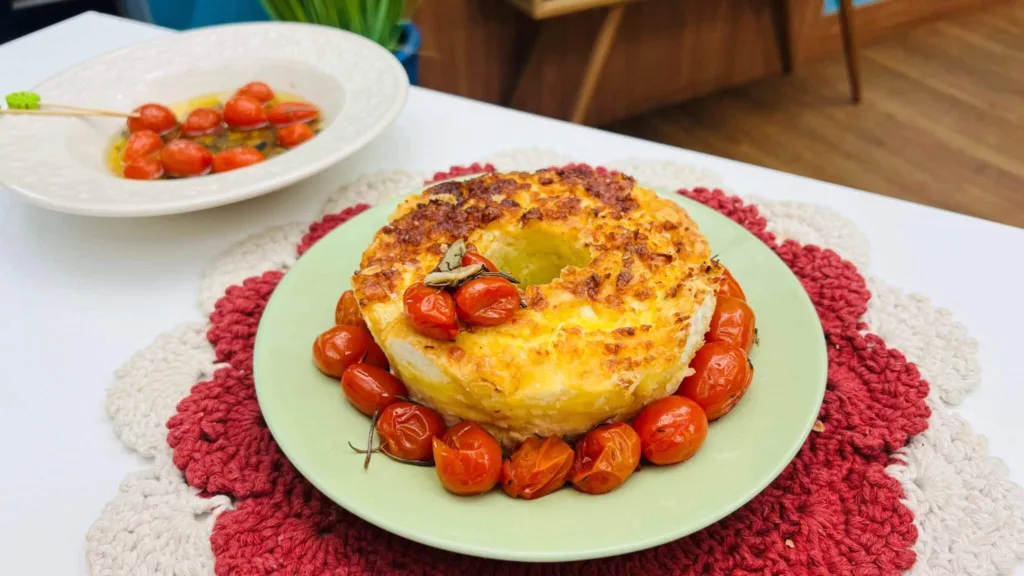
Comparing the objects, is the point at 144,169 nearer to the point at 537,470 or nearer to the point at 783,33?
the point at 537,470

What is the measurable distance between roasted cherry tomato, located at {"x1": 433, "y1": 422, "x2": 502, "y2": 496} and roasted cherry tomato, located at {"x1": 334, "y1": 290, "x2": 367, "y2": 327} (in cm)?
24

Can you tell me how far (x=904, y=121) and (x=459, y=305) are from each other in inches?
131

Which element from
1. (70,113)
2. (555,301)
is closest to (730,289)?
(555,301)

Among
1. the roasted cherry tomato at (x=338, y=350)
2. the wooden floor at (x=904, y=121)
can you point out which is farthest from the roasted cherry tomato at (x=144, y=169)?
the wooden floor at (x=904, y=121)

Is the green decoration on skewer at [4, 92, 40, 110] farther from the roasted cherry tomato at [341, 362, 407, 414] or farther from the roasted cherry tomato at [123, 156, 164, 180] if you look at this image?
the roasted cherry tomato at [341, 362, 407, 414]

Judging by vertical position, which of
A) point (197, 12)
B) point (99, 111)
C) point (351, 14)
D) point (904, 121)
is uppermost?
point (99, 111)

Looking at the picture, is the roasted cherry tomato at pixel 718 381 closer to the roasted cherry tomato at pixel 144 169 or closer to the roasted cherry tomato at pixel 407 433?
the roasted cherry tomato at pixel 407 433

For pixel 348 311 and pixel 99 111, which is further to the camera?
pixel 99 111

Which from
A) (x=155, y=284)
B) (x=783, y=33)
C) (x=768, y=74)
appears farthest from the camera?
(x=768, y=74)

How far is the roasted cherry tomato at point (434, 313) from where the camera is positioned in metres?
0.80

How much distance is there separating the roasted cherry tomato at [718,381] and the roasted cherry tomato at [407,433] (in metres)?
0.29

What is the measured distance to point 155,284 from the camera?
1.21 meters

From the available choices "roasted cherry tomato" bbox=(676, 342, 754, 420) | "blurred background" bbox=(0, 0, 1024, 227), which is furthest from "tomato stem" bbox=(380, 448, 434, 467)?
"blurred background" bbox=(0, 0, 1024, 227)

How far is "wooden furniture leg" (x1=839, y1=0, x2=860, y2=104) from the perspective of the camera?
3.30m
